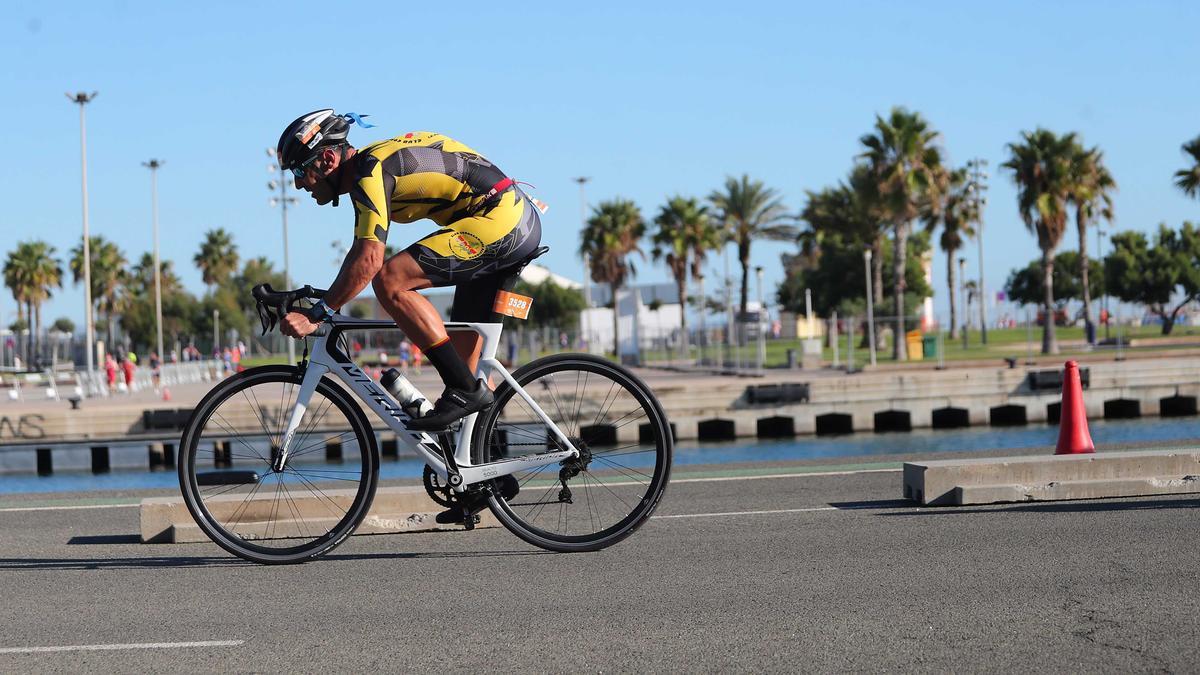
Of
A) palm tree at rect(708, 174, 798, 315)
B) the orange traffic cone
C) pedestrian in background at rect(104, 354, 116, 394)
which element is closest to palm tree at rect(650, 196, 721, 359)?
palm tree at rect(708, 174, 798, 315)

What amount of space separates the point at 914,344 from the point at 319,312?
4329 cm

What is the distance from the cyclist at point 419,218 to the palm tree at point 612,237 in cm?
8027

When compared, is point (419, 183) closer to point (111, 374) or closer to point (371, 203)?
point (371, 203)

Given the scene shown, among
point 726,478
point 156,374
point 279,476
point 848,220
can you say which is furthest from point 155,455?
point 848,220

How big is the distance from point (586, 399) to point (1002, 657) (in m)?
2.93

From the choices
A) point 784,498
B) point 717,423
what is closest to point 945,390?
point 717,423

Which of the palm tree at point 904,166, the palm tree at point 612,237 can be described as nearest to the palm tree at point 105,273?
the palm tree at point 612,237

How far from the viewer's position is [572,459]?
19.6 ft

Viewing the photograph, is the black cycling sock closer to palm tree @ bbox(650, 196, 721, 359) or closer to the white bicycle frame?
the white bicycle frame

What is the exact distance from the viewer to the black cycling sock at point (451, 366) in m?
5.67

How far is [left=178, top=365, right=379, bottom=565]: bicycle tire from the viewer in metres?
5.80

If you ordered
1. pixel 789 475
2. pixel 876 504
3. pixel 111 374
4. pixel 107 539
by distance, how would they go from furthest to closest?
pixel 111 374 → pixel 789 475 → pixel 876 504 → pixel 107 539

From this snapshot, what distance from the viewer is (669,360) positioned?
2325 inches

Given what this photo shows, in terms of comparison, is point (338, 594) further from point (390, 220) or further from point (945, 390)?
point (945, 390)
